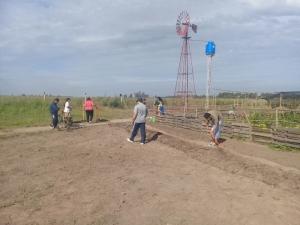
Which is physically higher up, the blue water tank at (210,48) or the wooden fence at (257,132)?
the blue water tank at (210,48)

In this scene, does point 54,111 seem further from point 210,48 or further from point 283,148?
point 210,48

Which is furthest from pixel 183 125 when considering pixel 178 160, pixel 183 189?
pixel 183 189

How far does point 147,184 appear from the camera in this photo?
20.2 ft

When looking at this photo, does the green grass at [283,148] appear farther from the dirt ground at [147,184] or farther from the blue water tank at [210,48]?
the blue water tank at [210,48]

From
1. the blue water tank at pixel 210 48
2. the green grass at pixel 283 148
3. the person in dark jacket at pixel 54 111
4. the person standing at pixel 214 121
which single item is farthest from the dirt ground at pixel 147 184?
the blue water tank at pixel 210 48

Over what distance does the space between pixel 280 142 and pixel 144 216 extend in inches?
283

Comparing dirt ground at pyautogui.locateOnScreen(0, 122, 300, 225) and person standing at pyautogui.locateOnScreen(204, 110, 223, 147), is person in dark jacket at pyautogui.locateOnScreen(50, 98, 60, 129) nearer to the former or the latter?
dirt ground at pyautogui.locateOnScreen(0, 122, 300, 225)

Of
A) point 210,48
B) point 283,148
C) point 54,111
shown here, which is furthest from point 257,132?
point 210,48

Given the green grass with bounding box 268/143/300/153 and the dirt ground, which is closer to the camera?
the dirt ground

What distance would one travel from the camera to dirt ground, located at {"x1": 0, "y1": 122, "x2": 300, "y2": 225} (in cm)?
475

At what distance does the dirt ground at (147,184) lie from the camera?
4746mm

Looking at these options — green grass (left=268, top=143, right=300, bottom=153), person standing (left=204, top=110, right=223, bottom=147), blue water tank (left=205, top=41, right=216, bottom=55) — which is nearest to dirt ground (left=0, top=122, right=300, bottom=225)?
green grass (left=268, top=143, right=300, bottom=153)

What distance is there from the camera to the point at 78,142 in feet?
35.2

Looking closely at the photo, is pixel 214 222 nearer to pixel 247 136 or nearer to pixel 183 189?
pixel 183 189
